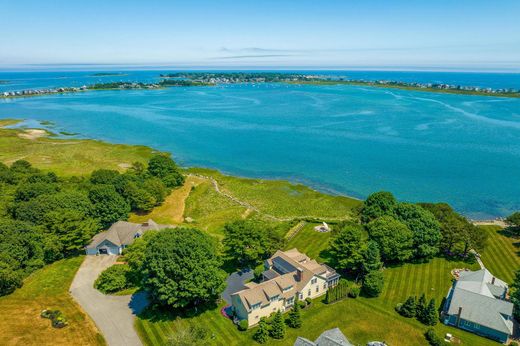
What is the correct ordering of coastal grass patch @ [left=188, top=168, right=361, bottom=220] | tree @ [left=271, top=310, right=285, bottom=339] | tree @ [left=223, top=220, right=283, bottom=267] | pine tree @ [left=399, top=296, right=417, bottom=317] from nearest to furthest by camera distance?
tree @ [left=271, top=310, right=285, bottom=339] < pine tree @ [left=399, top=296, right=417, bottom=317] < tree @ [left=223, top=220, right=283, bottom=267] < coastal grass patch @ [left=188, top=168, right=361, bottom=220]

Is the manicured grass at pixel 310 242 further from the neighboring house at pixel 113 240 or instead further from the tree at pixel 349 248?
the neighboring house at pixel 113 240

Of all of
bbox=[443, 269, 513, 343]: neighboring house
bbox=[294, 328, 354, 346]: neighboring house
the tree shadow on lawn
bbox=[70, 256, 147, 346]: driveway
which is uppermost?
bbox=[294, 328, 354, 346]: neighboring house

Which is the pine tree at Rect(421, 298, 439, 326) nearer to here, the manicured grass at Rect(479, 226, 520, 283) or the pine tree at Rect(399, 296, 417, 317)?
the pine tree at Rect(399, 296, 417, 317)

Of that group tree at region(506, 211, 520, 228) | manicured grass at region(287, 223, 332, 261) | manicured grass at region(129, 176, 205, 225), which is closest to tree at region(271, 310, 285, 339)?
manicured grass at region(287, 223, 332, 261)

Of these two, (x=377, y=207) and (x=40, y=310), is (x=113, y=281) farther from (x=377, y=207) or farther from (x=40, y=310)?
(x=377, y=207)

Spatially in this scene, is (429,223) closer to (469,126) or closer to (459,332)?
(459,332)

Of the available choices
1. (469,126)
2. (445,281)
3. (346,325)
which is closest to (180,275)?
(346,325)

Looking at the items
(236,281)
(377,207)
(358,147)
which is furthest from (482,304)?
(358,147)
